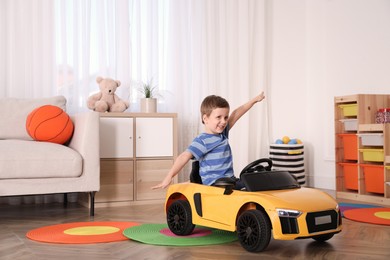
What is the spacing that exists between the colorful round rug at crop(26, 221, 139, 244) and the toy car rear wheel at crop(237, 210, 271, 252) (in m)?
0.60

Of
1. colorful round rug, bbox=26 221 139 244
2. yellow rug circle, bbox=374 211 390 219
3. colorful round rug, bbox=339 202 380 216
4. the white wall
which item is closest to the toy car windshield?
colorful round rug, bbox=26 221 139 244

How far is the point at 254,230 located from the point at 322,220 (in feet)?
0.93

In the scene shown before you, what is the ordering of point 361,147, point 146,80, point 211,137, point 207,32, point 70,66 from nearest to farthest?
1. point 211,137
2. point 361,147
3. point 70,66
4. point 146,80
5. point 207,32


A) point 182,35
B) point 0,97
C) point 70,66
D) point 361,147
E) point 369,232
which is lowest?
point 369,232

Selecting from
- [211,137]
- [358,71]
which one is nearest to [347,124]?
[358,71]

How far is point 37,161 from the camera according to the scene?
2.97m

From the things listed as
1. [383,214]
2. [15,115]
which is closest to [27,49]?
[15,115]

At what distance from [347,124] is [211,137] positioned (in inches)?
71.9

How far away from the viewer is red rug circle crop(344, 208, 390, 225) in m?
2.78

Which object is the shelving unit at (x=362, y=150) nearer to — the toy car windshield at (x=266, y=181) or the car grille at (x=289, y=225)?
the toy car windshield at (x=266, y=181)

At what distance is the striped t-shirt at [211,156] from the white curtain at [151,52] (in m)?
1.88

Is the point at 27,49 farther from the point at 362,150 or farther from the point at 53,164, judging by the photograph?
the point at 362,150

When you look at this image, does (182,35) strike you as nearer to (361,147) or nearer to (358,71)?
(358,71)

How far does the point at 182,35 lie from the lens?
453 cm
